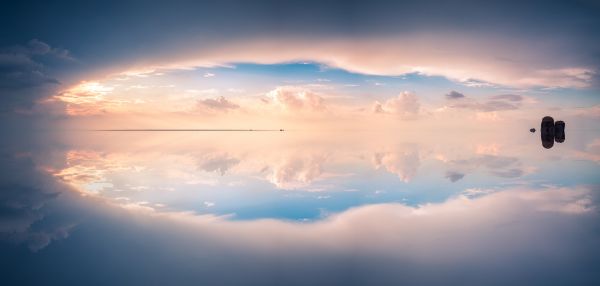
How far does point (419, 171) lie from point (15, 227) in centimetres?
3623

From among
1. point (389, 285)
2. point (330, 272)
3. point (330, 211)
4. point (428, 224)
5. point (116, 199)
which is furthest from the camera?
point (116, 199)

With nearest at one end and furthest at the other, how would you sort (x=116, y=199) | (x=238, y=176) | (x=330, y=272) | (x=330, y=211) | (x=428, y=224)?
(x=330, y=272), (x=428, y=224), (x=330, y=211), (x=116, y=199), (x=238, y=176)

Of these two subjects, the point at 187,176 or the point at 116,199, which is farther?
the point at 187,176

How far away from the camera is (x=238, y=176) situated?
38906 mm

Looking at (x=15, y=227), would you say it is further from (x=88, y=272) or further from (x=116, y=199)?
(x=88, y=272)

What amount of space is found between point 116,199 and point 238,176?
12944 millimetres

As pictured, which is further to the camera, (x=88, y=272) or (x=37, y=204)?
(x=37, y=204)

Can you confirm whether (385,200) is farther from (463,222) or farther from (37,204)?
(37,204)

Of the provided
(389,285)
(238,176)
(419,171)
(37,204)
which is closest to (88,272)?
(389,285)

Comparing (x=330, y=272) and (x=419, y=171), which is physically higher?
(x=419, y=171)

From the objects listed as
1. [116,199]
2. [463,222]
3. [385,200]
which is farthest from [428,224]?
[116,199]

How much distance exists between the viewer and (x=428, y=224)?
22.2m

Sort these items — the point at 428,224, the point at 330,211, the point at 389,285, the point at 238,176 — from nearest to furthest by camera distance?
the point at 389,285 < the point at 428,224 < the point at 330,211 < the point at 238,176

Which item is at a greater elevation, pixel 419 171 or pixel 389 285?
pixel 419 171
